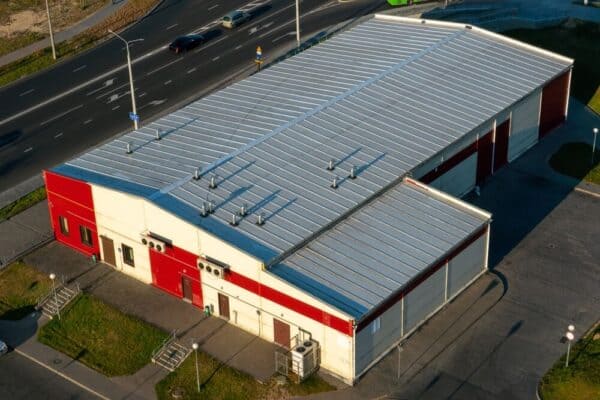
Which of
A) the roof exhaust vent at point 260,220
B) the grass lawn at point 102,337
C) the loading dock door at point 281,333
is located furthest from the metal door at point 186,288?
the loading dock door at point 281,333

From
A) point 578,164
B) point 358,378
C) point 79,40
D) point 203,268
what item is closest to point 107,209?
point 203,268

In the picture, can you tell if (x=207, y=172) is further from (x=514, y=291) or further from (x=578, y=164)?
(x=578, y=164)

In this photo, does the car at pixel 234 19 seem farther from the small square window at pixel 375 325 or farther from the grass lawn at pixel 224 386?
the small square window at pixel 375 325

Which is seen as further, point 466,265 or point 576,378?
point 466,265

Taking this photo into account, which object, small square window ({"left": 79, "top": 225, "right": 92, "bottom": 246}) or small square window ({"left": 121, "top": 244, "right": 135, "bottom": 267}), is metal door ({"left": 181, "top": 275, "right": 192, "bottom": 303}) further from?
small square window ({"left": 79, "top": 225, "right": 92, "bottom": 246})

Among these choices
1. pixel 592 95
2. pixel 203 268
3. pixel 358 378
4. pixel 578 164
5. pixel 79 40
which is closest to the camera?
pixel 358 378

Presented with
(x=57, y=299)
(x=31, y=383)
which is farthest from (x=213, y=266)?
(x=31, y=383)

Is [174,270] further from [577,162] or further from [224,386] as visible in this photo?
[577,162]

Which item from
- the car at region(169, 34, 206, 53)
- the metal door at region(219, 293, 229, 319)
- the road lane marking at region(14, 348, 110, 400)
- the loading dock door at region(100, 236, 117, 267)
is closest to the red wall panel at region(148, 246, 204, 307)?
the metal door at region(219, 293, 229, 319)
